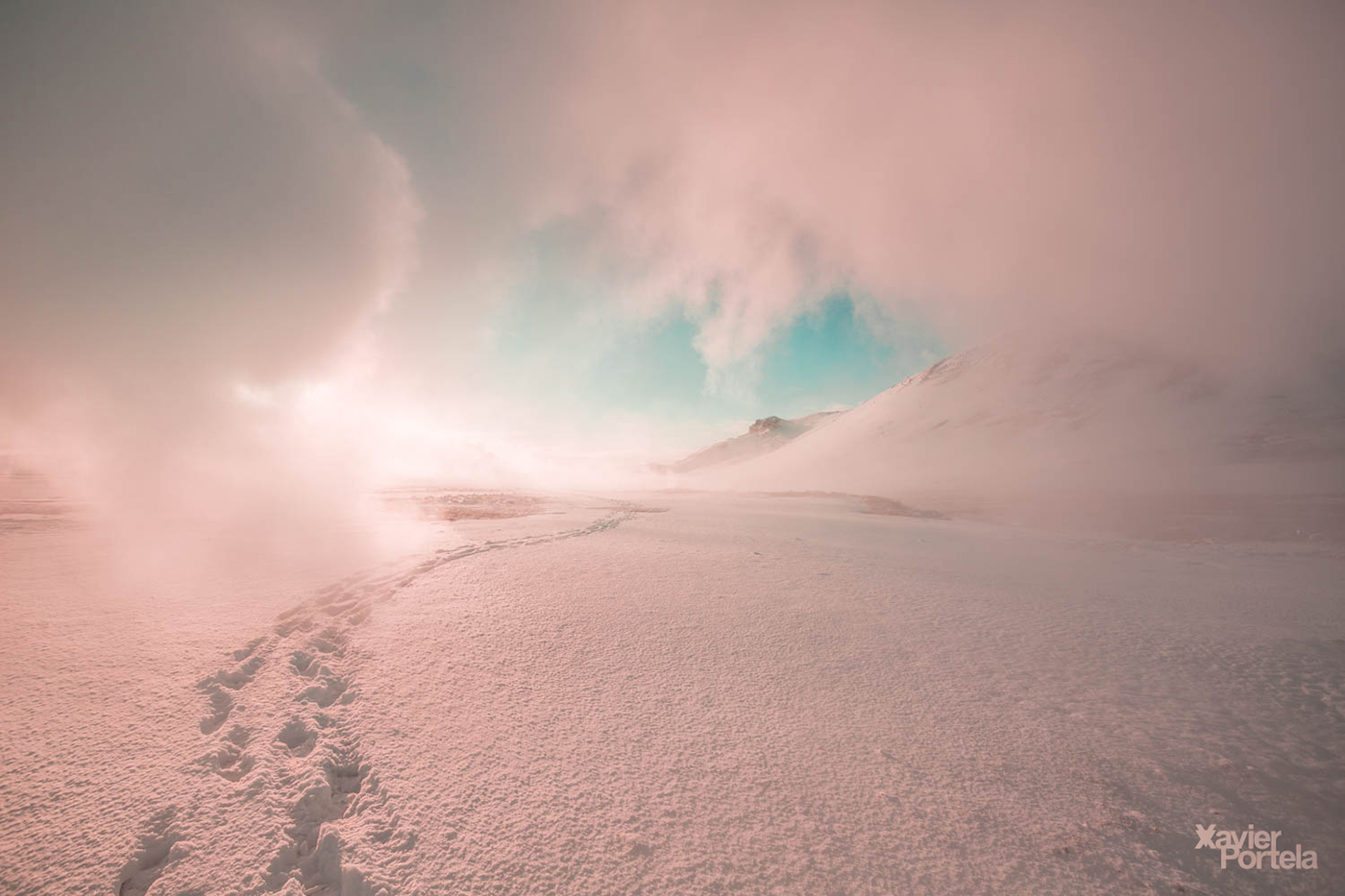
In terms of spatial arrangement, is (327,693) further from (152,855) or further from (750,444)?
(750,444)

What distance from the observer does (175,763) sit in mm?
2471

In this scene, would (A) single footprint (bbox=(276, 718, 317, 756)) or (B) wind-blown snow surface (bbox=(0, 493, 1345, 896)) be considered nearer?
(B) wind-blown snow surface (bbox=(0, 493, 1345, 896))

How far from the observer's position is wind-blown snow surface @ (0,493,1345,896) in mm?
2047

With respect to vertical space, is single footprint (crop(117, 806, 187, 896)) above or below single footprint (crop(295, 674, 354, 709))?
below

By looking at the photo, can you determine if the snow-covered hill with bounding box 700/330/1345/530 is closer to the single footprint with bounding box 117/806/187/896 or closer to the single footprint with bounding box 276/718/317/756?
the single footprint with bounding box 276/718/317/756

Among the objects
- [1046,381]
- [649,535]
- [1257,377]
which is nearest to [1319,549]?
[649,535]

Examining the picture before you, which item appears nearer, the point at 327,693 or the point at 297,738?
the point at 297,738

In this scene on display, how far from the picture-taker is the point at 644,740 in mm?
2885

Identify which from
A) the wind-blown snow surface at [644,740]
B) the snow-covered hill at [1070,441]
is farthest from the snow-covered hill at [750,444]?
the wind-blown snow surface at [644,740]

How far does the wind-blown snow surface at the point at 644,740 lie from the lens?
6.72 feet

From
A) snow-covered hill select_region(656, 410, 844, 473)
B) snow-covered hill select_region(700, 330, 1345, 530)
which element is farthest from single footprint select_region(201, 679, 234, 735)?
snow-covered hill select_region(656, 410, 844, 473)

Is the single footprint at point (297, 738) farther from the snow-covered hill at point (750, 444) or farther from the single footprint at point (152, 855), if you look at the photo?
the snow-covered hill at point (750, 444)

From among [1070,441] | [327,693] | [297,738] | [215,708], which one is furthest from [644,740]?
[1070,441]

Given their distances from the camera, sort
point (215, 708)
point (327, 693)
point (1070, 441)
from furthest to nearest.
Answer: point (1070, 441) → point (327, 693) → point (215, 708)
